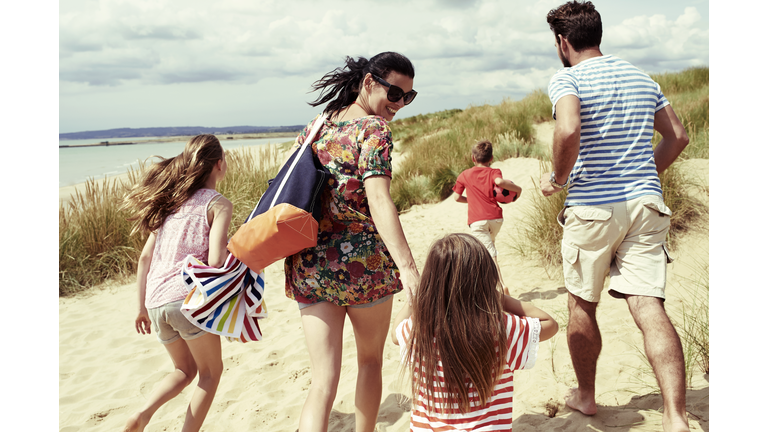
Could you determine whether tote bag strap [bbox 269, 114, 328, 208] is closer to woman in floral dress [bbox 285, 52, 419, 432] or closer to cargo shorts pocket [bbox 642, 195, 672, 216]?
woman in floral dress [bbox 285, 52, 419, 432]

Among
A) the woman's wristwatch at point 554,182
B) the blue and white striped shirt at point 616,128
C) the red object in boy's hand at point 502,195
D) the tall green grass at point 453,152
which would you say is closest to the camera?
the blue and white striped shirt at point 616,128

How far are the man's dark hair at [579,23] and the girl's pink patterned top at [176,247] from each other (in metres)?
1.96

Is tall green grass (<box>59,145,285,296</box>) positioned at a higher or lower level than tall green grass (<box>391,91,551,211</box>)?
lower

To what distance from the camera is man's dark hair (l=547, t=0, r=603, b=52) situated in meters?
2.30

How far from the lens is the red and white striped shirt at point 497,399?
5.73 ft

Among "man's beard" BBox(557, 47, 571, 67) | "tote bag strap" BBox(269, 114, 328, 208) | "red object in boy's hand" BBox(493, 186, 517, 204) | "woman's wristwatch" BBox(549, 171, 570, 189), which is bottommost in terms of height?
"red object in boy's hand" BBox(493, 186, 517, 204)

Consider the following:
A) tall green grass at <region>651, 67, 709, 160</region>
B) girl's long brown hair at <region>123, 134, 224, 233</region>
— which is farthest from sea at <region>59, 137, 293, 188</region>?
tall green grass at <region>651, 67, 709, 160</region>

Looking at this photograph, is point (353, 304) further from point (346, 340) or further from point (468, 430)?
point (346, 340)

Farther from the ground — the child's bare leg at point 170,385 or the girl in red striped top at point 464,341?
the girl in red striped top at point 464,341

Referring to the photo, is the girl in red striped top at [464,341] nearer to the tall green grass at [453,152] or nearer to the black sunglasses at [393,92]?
the black sunglasses at [393,92]

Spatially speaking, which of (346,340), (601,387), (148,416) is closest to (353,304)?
(148,416)

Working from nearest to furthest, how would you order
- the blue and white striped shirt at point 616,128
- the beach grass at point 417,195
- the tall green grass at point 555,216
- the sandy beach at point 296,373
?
the blue and white striped shirt at point 616,128 → the sandy beach at point 296,373 → the tall green grass at point 555,216 → the beach grass at point 417,195

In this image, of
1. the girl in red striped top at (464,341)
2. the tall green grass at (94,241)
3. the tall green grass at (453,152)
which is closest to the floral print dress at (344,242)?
the girl in red striped top at (464,341)

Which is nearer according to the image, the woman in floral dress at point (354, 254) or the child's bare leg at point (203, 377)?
the woman in floral dress at point (354, 254)
